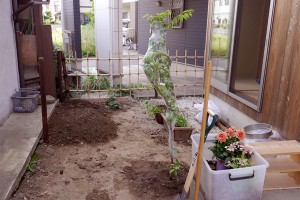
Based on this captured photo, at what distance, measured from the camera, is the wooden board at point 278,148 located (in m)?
2.62

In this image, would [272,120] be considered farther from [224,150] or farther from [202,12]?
[202,12]

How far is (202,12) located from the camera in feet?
29.3

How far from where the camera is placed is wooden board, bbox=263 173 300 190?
2.74 m

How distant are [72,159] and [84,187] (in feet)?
2.16

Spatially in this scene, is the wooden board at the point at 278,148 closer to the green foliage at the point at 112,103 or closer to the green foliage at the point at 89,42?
the green foliage at the point at 112,103

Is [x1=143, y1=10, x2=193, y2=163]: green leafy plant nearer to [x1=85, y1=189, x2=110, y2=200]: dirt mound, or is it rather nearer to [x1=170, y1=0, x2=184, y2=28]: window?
[x1=85, y1=189, x2=110, y2=200]: dirt mound

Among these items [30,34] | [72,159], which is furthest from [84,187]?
[30,34]

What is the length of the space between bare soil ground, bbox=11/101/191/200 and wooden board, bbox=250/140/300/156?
0.85 meters

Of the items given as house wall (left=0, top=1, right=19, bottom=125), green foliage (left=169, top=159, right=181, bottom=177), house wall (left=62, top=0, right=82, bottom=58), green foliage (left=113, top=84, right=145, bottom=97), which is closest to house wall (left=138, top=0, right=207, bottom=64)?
house wall (left=62, top=0, right=82, bottom=58)

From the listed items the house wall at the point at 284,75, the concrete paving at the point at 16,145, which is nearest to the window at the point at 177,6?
the concrete paving at the point at 16,145

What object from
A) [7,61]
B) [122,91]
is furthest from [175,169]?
[122,91]

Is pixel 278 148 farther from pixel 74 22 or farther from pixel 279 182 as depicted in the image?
pixel 74 22

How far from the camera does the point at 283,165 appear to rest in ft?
9.07

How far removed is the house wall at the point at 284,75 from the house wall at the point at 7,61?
3.57 m
